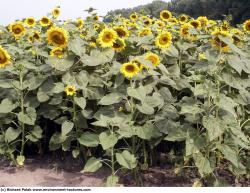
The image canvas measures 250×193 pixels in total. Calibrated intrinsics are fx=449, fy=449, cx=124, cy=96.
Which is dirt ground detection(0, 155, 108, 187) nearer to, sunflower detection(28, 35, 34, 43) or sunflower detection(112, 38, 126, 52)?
sunflower detection(112, 38, 126, 52)

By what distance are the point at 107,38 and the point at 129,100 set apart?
2.11 feet

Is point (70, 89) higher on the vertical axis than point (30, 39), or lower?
lower

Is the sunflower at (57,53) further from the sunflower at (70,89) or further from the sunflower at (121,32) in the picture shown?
the sunflower at (121,32)

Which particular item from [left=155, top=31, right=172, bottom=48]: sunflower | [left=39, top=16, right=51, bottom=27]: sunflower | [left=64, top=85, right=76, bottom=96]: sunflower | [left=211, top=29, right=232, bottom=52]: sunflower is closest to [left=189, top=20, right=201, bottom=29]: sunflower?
[left=155, top=31, right=172, bottom=48]: sunflower

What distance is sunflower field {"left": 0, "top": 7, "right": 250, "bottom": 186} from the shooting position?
3.53 metres

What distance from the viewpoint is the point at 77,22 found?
5496 mm

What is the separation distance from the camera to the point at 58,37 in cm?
401

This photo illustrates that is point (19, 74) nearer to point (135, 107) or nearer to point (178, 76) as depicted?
point (135, 107)

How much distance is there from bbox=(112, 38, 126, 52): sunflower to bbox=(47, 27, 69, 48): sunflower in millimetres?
455

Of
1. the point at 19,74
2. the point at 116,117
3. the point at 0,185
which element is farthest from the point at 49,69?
the point at 0,185

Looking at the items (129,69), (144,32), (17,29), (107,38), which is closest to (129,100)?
(129,69)

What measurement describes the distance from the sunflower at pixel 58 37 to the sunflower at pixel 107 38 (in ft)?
1.06

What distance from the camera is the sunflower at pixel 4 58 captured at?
4090mm

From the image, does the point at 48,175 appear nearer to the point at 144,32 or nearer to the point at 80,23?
the point at 144,32
